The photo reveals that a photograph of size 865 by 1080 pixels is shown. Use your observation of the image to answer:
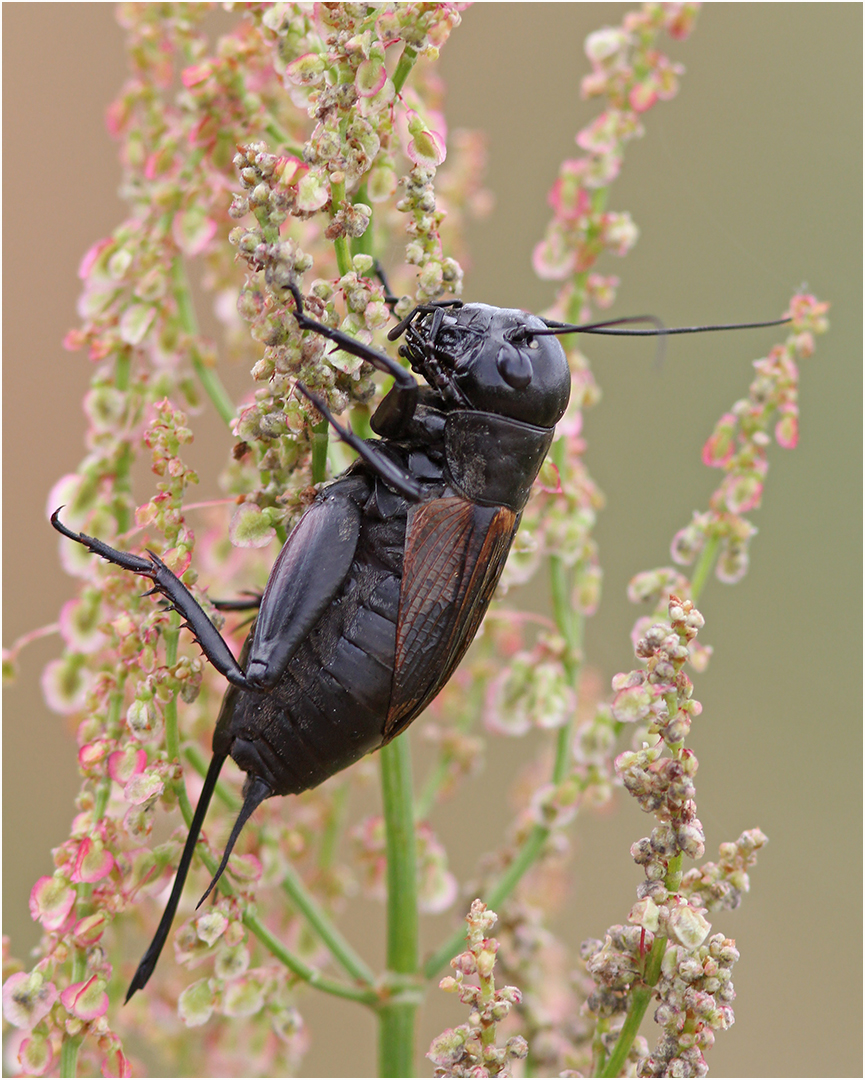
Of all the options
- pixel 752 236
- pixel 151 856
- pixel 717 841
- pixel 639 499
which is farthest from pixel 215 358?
pixel 752 236

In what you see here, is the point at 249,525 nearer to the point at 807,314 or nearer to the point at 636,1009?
the point at 636,1009

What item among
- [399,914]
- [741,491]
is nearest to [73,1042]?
[399,914]

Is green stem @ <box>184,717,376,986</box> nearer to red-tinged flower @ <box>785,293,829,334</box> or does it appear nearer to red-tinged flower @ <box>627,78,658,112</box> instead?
red-tinged flower @ <box>785,293,829,334</box>

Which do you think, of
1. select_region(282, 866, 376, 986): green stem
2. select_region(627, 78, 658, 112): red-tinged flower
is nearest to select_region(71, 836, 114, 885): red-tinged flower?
select_region(282, 866, 376, 986): green stem

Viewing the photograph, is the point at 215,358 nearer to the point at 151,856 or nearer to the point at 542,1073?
the point at 151,856

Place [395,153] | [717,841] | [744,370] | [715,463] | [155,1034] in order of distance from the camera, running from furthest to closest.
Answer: [744,370], [155,1034], [715,463], [395,153], [717,841]
